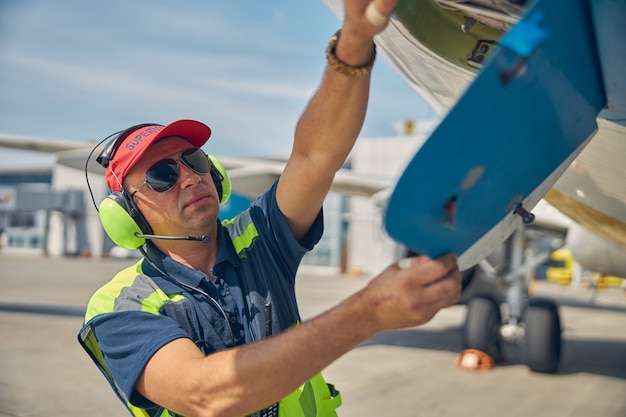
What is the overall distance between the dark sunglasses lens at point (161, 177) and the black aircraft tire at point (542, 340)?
204 inches

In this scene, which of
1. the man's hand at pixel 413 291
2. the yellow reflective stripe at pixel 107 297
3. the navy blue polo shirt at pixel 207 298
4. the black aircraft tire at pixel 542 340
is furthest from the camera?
the black aircraft tire at pixel 542 340

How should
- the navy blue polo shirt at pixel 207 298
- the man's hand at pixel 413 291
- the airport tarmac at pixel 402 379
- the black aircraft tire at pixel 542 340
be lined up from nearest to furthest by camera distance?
the man's hand at pixel 413 291, the navy blue polo shirt at pixel 207 298, the airport tarmac at pixel 402 379, the black aircraft tire at pixel 542 340

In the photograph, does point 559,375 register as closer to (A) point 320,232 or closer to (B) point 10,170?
(A) point 320,232

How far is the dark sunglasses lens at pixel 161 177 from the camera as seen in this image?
181cm

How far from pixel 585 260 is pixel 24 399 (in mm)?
4923

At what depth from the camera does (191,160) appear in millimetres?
1891

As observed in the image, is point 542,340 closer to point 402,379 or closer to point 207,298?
point 402,379

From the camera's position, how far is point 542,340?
5.97 meters

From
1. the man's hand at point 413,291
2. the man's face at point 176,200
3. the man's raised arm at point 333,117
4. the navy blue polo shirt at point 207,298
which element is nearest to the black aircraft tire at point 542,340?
the navy blue polo shirt at point 207,298

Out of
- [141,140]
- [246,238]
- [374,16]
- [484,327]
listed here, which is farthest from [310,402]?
[484,327]

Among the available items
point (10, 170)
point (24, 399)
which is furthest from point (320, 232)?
point (10, 170)

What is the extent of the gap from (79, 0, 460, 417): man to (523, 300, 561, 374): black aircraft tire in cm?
457

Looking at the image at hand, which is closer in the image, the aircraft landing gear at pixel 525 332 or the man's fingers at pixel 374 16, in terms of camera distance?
the man's fingers at pixel 374 16

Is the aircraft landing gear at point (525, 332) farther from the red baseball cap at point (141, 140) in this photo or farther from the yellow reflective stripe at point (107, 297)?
the yellow reflective stripe at point (107, 297)
